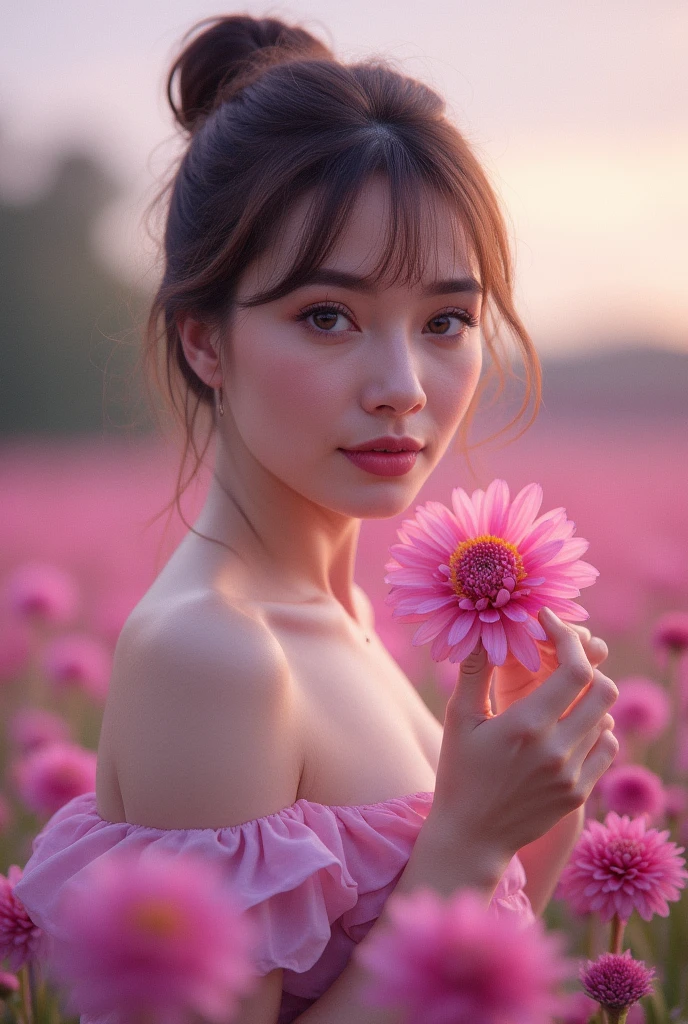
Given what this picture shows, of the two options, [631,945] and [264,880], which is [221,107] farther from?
[631,945]

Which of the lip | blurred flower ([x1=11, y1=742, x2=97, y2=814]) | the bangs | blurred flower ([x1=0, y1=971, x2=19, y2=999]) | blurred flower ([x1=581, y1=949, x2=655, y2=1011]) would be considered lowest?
blurred flower ([x1=0, y1=971, x2=19, y2=999])

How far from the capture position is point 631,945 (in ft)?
5.66

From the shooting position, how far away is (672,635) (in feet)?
7.04

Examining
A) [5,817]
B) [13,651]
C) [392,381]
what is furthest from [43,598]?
[392,381]

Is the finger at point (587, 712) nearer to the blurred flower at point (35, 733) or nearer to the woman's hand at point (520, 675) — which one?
the woman's hand at point (520, 675)

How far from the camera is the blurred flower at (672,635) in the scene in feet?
7.02

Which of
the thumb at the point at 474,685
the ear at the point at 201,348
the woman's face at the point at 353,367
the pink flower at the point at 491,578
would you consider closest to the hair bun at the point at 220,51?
the ear at the point at 201,348

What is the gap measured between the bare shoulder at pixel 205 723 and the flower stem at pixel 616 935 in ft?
1.52

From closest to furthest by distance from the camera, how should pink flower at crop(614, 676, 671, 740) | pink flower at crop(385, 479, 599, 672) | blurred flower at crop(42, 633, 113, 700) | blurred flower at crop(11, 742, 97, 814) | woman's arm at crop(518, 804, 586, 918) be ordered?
pink flower at crop(385, 479, 599, 672) < woman's arm at crop(518, 804, 586, 918) < blurred flower at crop(11, 742, 97, 814) < pink flower at crop(614, 676, 671, 740) < blurred flower at crop(42, 633, 113, 700)

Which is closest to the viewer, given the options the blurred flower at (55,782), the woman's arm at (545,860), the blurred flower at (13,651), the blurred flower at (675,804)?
the woman's arm at (545,860)

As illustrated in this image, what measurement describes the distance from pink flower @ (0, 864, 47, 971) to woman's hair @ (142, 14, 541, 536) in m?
0.61

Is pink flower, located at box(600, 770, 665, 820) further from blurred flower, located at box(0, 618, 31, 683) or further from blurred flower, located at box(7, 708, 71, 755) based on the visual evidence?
blurred flower, located at box(0, 618, 31, 683)

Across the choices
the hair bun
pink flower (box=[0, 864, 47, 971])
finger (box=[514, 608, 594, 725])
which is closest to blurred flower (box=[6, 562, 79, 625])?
the hair bun

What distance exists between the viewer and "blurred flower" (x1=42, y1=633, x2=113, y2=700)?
106 inches
